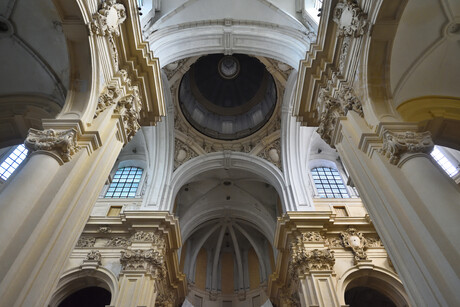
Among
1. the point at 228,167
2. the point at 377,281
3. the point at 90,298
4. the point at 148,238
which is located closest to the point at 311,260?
the point at 377,281

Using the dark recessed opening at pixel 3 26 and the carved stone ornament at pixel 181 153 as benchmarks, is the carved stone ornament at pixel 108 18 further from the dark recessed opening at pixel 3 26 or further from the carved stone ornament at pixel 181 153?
the carved stone ornament at pixel 181 153

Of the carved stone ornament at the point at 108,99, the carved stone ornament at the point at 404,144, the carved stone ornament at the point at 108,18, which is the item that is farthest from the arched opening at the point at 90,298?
the carved stone ornament at the point at 404,144

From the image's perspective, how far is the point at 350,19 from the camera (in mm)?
6215

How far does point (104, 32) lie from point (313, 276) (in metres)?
9.40

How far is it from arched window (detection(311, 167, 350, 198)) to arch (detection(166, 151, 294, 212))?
87.5 inches

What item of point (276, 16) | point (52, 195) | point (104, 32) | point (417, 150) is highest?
point (276, 16)

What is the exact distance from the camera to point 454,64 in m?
6.86

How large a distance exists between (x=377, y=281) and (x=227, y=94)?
13.8 metres

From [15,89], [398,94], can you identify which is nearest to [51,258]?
[15,89]

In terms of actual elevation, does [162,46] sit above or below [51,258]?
above

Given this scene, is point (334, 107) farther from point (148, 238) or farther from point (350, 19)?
point (148, 238)

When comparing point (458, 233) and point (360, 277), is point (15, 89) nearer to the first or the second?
point (458, 233)

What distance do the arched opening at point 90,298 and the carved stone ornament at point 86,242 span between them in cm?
276

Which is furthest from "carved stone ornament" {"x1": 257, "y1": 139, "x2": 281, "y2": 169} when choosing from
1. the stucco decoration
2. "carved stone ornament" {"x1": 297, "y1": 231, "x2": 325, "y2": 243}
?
the stucco decoration
